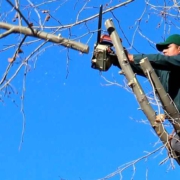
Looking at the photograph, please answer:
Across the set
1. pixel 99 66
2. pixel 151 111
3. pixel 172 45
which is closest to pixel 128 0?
pixel 172 45

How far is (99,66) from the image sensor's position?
10.6 feet

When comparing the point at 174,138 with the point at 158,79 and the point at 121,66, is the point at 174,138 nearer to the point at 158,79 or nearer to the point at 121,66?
the point at 158,79

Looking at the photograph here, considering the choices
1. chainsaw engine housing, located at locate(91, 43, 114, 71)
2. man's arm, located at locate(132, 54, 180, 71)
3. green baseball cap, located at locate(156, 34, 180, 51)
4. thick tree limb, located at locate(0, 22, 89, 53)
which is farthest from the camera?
green baseball cap, located at locate(156, 34, 180, 51)

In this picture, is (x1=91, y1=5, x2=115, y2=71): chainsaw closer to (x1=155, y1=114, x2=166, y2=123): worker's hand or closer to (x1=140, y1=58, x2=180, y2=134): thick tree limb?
(x1=140, y1=58, x2=180, y2=134): thick tree limb

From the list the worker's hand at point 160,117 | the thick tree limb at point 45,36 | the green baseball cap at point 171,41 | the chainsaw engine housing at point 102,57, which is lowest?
the worker's hand at point 160,117

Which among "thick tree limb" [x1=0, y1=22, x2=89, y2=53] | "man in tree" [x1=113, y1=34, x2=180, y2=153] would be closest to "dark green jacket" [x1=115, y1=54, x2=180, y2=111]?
"man in tree" [x1=113, y1=34, x2=180, y2=153]

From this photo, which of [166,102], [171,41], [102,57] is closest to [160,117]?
[166,102]

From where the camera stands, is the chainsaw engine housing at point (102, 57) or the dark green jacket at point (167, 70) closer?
the dark green jacket at point (167, 70)

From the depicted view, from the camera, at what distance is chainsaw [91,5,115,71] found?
3199 mm

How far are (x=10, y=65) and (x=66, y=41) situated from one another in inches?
18.3

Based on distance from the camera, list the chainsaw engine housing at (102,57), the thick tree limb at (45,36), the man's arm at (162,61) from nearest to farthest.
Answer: the man's arm at (162,61)
the chainsaw engine housing at (102,57)
the thick tree limb at (45,36)

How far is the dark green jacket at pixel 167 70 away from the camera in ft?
10.0

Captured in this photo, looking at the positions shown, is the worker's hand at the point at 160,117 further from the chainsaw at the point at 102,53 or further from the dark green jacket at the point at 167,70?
the chainsaw at the point at 102,53

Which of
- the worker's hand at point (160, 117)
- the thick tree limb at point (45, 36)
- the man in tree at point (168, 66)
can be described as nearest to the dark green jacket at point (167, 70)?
the man in tree at point (168, 66)
